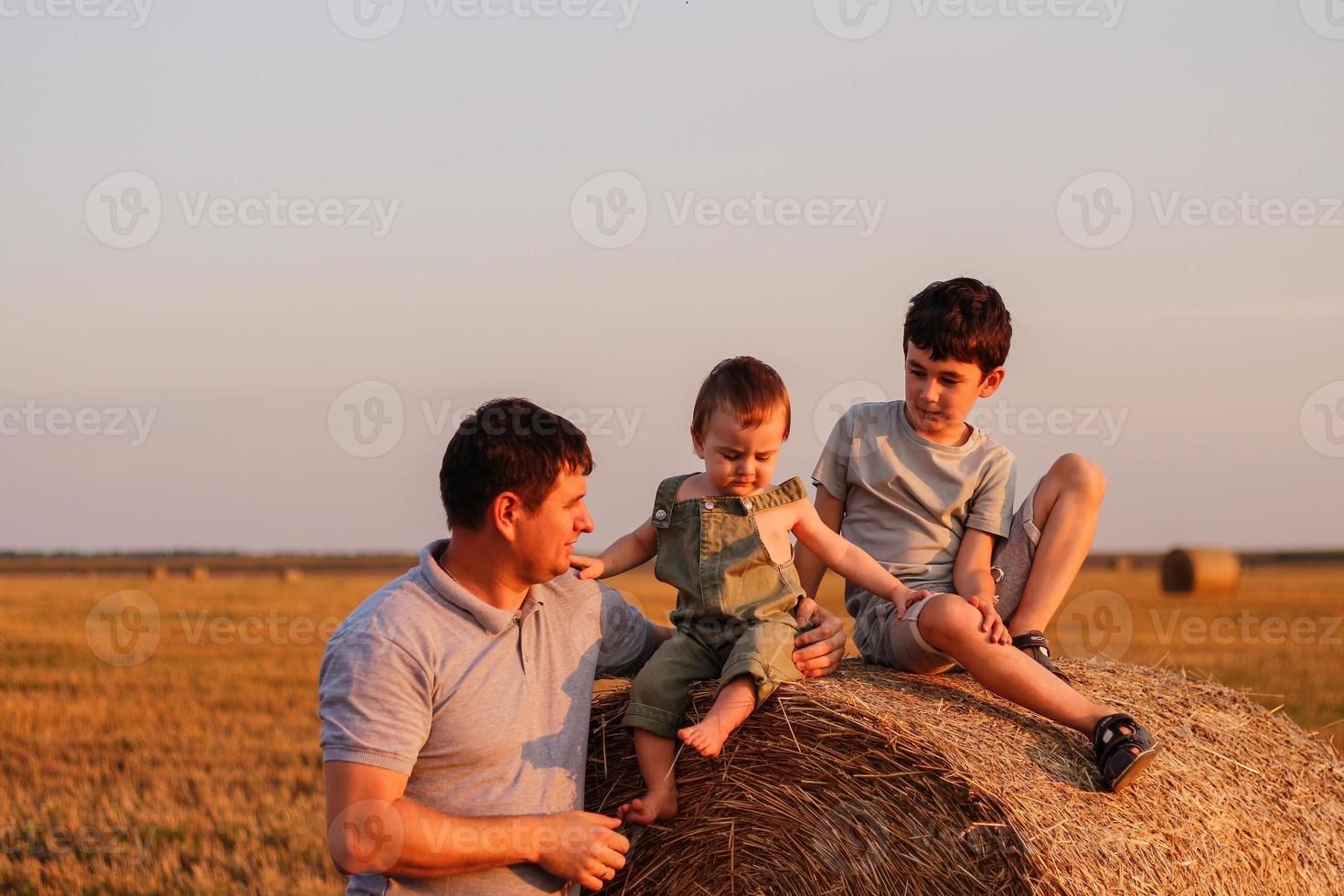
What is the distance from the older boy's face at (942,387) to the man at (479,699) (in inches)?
58.3

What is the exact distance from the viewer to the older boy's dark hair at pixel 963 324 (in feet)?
15.0

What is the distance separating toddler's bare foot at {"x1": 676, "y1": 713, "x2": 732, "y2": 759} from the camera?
12.3 feet

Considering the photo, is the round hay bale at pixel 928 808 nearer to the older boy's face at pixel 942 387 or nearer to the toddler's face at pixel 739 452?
the toddler's face at pixel 739 452

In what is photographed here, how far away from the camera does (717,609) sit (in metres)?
3.95

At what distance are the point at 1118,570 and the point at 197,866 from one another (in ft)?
123

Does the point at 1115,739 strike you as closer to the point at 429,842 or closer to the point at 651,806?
the point at 651,806

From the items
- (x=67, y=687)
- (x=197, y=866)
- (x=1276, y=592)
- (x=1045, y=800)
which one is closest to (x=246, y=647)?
(x=67, y=687)

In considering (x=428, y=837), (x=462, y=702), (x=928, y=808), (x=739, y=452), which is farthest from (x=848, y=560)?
(x=428, y=837)

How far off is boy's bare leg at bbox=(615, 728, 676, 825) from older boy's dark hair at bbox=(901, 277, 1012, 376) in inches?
64.2

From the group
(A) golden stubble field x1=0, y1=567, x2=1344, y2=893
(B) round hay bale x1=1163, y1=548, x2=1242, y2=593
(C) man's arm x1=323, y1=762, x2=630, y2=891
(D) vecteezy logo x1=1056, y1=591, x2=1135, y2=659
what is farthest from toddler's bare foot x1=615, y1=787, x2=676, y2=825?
(B) round hay bale x1=1163, y1=548, x2=1242, y2=593

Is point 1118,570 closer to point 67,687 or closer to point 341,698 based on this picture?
point 67,687
